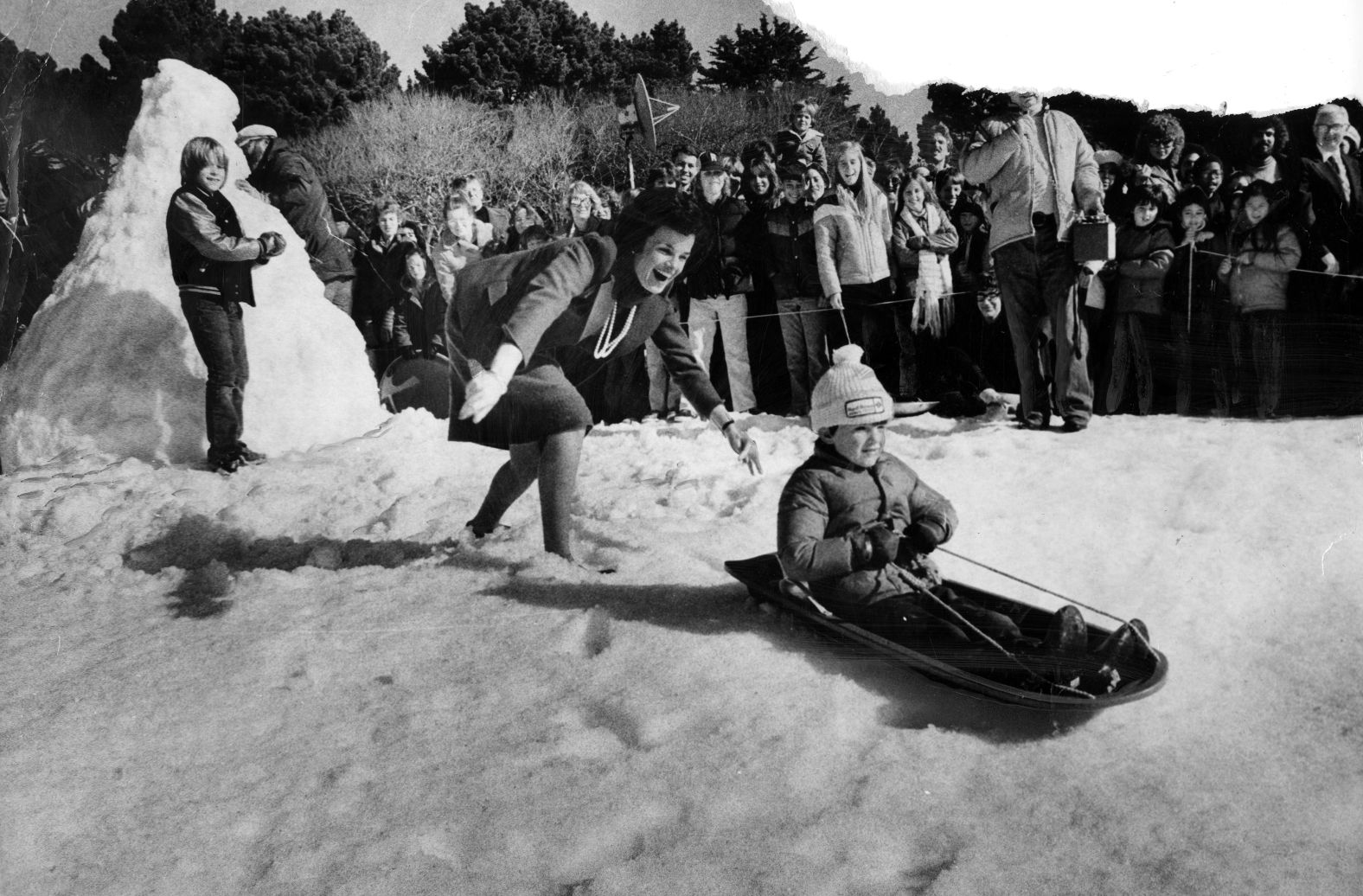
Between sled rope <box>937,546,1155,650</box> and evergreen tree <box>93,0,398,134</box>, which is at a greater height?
evergreen tree <box>93,0,398,134</box>

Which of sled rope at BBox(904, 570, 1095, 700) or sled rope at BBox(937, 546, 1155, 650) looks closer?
sled rope at BBox(904, 570, 1095, 700)

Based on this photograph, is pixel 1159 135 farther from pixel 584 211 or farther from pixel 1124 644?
pixel 584 211

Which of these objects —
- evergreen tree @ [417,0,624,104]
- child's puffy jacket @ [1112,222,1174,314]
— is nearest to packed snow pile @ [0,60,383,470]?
evergreen tree @ [417,0,624,104]

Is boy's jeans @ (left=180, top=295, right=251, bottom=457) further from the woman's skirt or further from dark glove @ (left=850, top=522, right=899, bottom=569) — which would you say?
dark glove @ (left=850, top=522, right=899, bottom=569)

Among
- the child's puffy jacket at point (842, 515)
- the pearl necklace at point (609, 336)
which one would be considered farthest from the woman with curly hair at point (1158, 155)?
the pearl necklace at point (609, 336)

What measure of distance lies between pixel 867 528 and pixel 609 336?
854 millimetres

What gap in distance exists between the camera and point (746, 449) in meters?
2.81

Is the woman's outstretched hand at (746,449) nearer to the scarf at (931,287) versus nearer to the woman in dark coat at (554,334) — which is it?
the woman in dark coat at (554,334)

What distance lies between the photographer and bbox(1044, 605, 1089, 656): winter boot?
7.47 ft

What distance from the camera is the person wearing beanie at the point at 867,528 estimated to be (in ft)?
7.88

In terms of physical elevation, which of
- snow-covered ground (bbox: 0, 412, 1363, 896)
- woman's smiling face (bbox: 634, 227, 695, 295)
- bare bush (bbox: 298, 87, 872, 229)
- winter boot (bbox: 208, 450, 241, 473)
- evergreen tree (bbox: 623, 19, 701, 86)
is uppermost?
evergreen tree (bbox: 623, 19, 701, 86)

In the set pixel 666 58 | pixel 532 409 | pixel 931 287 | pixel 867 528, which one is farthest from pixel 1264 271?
pixel 532 409

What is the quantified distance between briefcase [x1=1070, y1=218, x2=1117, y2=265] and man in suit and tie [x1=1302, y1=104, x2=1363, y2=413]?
52 centimetres

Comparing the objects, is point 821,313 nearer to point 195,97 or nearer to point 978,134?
point 978,134
